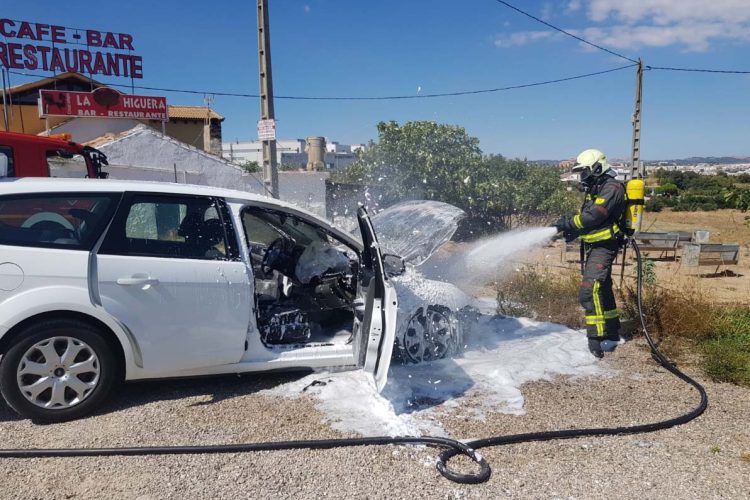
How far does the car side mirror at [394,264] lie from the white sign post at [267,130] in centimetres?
670

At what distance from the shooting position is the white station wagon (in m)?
3.85

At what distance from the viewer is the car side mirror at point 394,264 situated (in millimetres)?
5043

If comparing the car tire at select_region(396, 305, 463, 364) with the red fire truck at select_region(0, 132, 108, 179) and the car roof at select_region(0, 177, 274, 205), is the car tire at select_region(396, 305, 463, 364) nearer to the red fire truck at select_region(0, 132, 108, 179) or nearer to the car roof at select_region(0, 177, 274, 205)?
the car roof at select_region(0, 177, 274, 205)

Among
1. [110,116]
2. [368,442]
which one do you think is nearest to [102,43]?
[110,116]

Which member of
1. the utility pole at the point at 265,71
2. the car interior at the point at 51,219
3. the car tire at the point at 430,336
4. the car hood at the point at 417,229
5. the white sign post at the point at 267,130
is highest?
the utility pole at the point at 265,71

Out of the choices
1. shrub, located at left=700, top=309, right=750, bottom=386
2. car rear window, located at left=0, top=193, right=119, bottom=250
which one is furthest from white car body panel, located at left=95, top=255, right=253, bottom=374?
shrub, located at left=700, top=309, right=750, bottom=386

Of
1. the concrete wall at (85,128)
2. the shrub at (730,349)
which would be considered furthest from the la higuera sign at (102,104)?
the shrub at (730,349)

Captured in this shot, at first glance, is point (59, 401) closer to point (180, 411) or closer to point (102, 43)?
point (180, 411)

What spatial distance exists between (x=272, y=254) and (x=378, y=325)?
1.69 meters

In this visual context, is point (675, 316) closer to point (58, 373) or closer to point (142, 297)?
point (142, 297)

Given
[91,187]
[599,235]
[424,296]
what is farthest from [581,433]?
[91,187]

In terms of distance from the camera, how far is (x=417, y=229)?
18.0ft

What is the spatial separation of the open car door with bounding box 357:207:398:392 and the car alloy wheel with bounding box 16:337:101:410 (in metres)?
1.88

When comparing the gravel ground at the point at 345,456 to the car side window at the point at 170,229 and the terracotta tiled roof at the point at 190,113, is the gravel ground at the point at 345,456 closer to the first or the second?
the car side window at the point at 170,229
